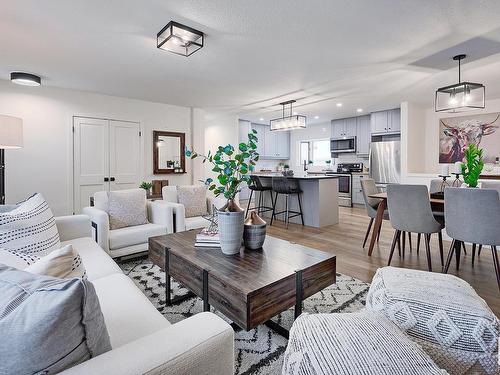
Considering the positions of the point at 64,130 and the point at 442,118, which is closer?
the point at 64,130

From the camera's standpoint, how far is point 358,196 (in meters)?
7.11

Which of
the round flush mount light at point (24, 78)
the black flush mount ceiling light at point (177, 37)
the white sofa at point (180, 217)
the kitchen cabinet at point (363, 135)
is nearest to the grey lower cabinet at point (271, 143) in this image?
the kitchen cabinet at point (363, 135)

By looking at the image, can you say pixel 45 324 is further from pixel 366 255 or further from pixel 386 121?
pixel 386 121

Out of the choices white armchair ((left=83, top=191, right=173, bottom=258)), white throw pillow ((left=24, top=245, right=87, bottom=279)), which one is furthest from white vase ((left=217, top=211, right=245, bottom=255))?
white armchair ((left=83, top=191, right=173, bottom=258))

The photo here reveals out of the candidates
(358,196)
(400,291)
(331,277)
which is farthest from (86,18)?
(358,196)

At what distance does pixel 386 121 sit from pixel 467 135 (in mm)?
1564

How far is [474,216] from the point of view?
2.36 meters

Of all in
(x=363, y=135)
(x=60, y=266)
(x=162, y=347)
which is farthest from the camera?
(x=363, y=135)

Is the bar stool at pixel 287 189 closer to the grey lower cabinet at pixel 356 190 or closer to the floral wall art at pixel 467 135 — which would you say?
the grey lower cabinet at pixel 356 190

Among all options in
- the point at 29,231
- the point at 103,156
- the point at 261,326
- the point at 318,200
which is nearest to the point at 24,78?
the point at 103,156

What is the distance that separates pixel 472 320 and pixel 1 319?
4.55 feet

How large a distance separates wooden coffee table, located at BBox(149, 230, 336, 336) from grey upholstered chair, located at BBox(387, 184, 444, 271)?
1.53 meters

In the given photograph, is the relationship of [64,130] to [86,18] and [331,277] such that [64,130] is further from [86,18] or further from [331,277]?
[331,277]

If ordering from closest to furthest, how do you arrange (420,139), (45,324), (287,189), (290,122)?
1. (45,324)
2. (287,189)
3. (290,122)
4. (420,139)
